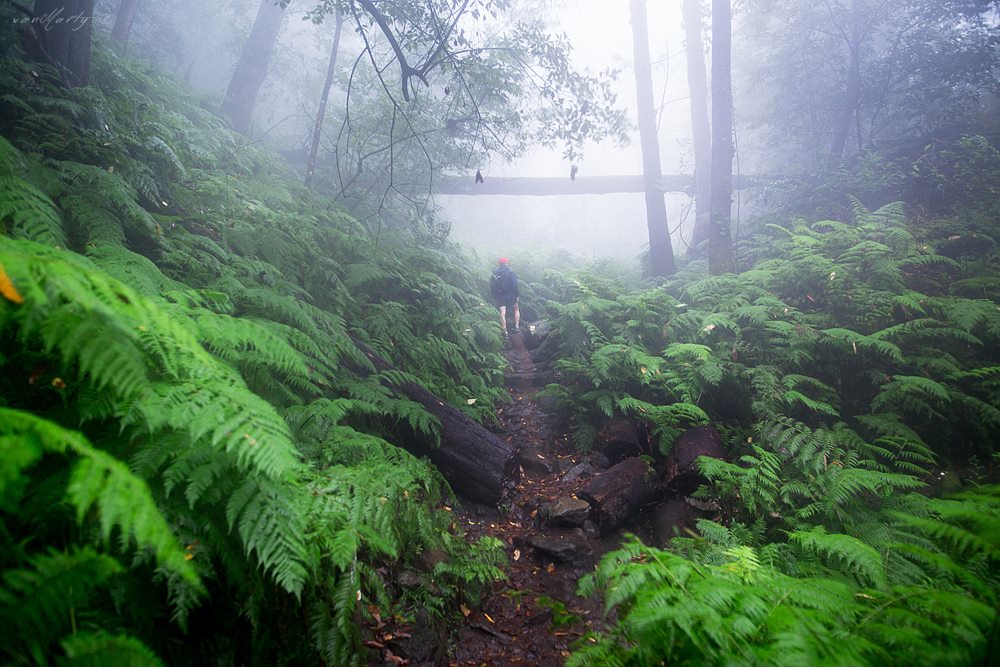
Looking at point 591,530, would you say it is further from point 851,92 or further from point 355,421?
point 851,92

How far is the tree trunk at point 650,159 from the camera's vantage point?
11.2m

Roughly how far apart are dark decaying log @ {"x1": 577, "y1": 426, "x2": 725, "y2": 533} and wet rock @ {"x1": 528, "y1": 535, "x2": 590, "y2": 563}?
1.29ft

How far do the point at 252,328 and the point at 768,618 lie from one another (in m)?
2.82

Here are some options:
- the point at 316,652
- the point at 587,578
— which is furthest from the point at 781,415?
the point at 316,652

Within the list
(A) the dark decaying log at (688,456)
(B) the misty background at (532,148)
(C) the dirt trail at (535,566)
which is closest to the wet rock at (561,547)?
(C) the dirt trail at (535,566)

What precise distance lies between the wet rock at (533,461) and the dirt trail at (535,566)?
0.04ft

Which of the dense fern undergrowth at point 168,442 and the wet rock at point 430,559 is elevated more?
the dense fern undergrowth at point 168,442

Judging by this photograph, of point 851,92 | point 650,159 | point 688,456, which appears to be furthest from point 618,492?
point 851,92

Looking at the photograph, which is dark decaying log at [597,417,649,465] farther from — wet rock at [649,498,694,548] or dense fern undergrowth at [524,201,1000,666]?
wet rock at [649,498,694,548]

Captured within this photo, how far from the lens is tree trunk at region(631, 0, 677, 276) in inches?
441

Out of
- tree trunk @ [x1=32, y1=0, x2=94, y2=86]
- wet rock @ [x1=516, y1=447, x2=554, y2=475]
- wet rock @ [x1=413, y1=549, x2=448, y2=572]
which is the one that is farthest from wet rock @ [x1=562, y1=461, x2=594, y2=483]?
tree trunk @ [x1=32, y1=0, x2=94, y2=86]

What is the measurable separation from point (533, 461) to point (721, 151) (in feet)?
25.0

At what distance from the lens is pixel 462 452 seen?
430cm

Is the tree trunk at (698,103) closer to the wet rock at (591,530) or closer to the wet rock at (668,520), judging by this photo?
the wet rock at (668,520)
